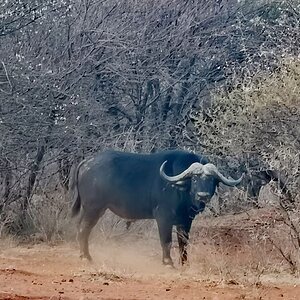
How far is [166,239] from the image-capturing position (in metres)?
14.5

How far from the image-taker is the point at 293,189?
1449 centimetres

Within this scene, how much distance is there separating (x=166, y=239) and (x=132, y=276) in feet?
7.52

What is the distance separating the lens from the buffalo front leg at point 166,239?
14359 millimetres

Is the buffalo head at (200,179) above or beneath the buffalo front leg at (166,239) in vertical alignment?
above

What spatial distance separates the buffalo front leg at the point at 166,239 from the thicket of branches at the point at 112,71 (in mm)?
2461

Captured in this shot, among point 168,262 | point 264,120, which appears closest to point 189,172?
point 168,262

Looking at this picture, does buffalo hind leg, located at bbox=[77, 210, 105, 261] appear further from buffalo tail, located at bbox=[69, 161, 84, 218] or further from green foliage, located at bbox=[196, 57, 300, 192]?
green foliage, located at bbox=[196, 57, 300, 192]

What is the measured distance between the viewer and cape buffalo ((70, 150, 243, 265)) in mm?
14609

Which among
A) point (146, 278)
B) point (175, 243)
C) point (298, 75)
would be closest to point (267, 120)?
point (298, 75)

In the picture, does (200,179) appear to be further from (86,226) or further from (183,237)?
(86,226)

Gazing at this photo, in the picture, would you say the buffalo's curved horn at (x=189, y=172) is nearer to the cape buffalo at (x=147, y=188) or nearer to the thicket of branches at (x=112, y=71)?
the cape buffalo at (x=147, y=188)

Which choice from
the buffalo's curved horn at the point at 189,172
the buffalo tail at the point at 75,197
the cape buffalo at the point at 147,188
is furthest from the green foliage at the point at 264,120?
the buffalo tail at the point at 75,197

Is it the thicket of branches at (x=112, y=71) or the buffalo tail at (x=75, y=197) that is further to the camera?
the thicket of branches at (x=112, y=71)

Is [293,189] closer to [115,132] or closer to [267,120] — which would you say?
[267,120]
